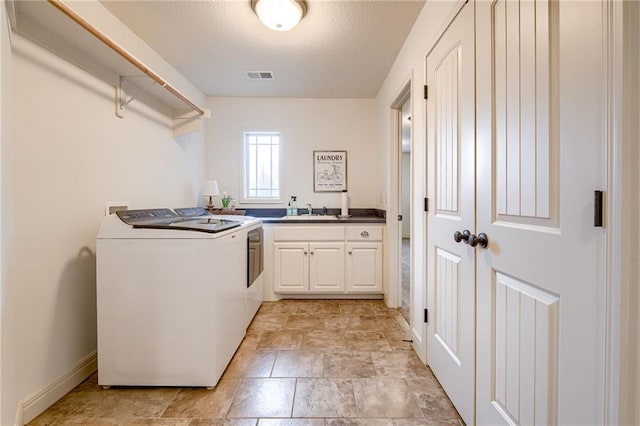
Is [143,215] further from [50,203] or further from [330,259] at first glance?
[330,259]

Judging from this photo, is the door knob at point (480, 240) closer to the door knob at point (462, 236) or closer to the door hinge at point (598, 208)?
the door knob at point (462, 236)

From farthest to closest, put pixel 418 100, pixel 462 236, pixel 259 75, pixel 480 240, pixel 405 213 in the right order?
pixel 405 213, pixel 259 75, pixel 418 100, pixel 462 236, pixel 480 240

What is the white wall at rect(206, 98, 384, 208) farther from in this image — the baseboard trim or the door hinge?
the door hinge

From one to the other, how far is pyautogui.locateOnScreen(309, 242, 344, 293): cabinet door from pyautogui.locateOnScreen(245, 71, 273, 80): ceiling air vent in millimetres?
1727

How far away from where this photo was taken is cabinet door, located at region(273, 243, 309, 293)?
307 cm

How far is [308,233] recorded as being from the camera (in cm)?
306

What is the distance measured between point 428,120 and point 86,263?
223 cm

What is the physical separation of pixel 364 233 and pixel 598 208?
238 cm

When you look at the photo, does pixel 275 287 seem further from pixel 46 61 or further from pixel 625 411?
pixel 625 411

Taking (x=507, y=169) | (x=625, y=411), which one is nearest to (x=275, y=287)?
(x=507, y=169)

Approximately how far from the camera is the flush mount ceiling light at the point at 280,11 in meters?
1.72

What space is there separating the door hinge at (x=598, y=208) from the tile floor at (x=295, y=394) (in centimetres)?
116

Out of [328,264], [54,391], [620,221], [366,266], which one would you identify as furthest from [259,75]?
[620,221]

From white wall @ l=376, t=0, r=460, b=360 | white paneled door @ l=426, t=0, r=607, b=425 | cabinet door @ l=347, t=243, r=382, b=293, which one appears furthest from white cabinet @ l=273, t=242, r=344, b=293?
white paneled door @ l=426, t=0, r=607, b=425
